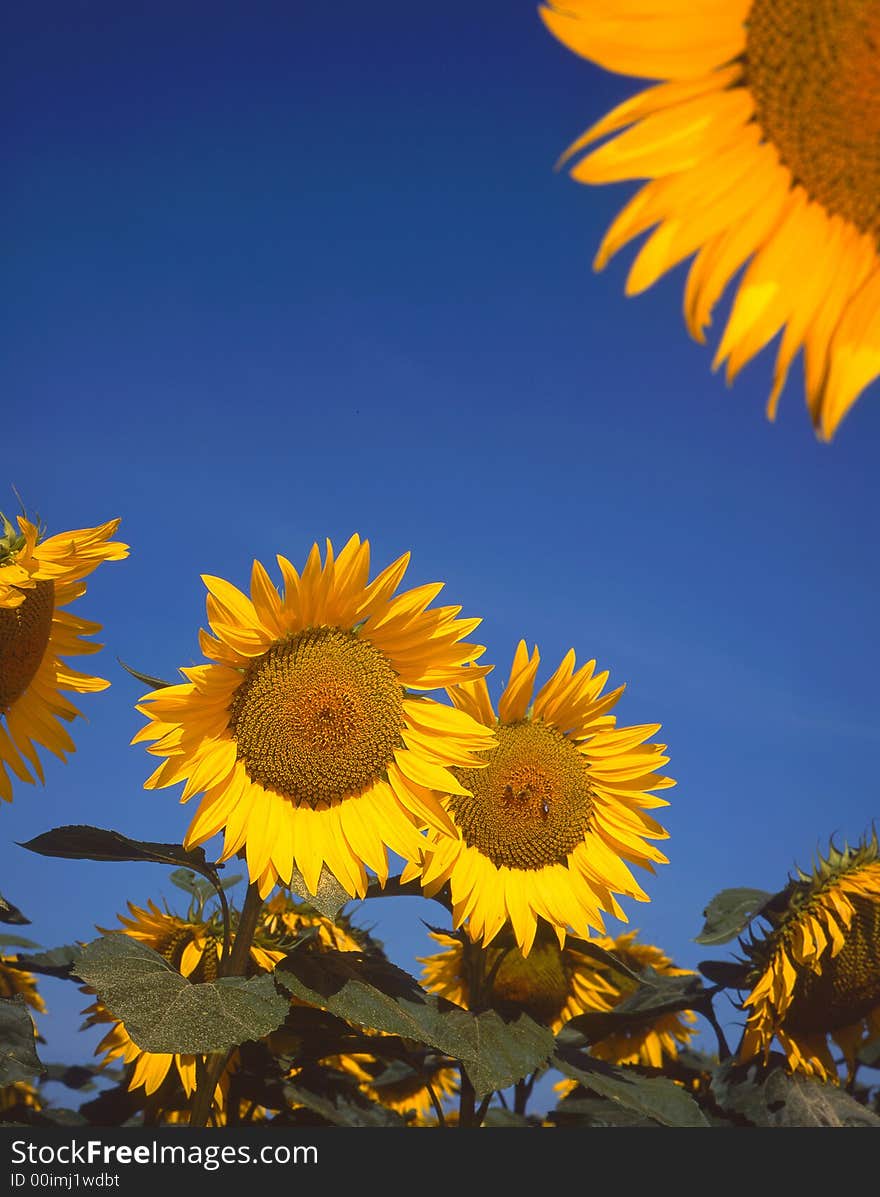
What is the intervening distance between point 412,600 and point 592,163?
4.54 ft

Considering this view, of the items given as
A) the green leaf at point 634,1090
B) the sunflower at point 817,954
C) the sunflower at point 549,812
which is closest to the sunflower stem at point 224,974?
the sunflower at point 549,812

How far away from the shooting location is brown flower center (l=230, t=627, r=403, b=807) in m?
2.60

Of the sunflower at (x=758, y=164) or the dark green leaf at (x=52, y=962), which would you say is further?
the dark green leaf at (x=52, y=962)

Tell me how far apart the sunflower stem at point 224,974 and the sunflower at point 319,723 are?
0.19ft

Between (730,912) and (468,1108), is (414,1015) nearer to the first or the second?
(468,1108)

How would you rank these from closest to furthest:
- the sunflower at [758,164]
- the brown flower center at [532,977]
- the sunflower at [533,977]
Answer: the sunflower at [758,164] → the sunflower at [533,977] → the brown flower center at [532,977]

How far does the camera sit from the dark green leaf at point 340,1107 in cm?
314

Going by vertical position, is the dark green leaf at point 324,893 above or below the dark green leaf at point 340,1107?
above

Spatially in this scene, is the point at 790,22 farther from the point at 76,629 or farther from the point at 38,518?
the point at 76,629

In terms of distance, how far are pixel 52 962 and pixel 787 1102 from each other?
219 cm

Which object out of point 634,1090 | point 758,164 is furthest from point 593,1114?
point 758,164

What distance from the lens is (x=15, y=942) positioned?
343cm

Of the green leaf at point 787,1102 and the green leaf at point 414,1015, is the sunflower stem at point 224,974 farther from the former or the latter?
the green leaf at point 787,1102

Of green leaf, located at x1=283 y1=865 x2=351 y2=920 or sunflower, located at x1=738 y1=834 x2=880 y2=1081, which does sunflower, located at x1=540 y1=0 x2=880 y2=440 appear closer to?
green leaf, located at x1=283 y1=865 x2=351 y2=920
